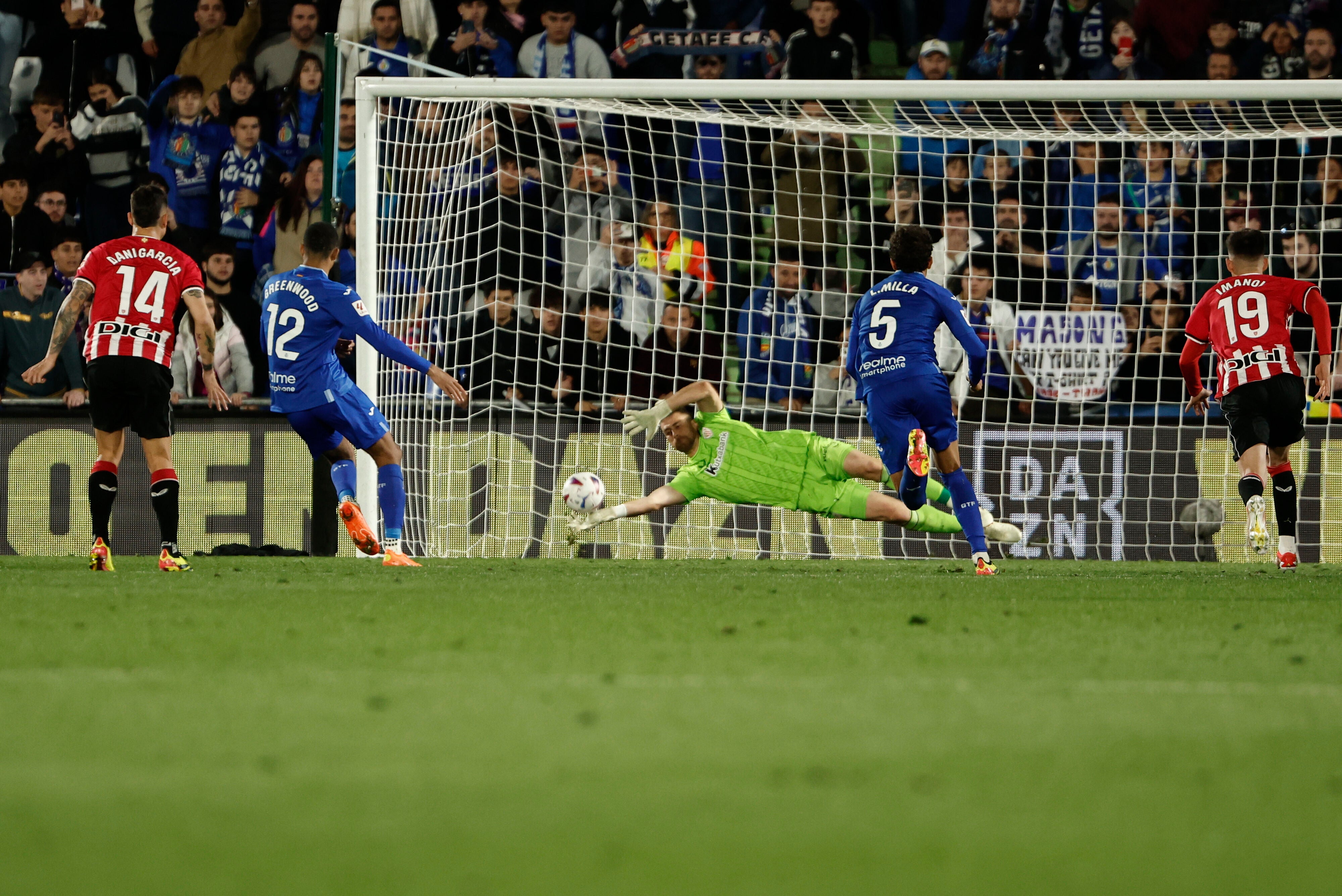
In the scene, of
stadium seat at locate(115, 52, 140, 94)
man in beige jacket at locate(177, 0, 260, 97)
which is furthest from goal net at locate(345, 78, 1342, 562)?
stadium seat at locate(115, 52, 140, 94)

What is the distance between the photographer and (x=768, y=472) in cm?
888

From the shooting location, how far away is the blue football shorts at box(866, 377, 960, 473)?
24.9ft

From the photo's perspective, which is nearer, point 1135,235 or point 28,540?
point 28,540

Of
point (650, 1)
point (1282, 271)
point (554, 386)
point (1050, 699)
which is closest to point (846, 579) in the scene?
point (1050, 699)

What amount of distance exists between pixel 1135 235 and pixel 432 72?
5.77m

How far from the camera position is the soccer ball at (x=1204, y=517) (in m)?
9.88

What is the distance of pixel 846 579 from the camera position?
7160 mm

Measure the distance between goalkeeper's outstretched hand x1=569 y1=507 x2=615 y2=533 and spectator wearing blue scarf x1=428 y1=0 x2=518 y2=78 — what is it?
5.38 meters

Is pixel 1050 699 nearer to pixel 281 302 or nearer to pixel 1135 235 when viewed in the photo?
pixel 281 302

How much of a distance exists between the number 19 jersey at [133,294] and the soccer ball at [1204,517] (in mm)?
6126

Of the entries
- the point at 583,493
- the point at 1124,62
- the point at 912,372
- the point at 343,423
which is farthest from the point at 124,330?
the point at 1124,62

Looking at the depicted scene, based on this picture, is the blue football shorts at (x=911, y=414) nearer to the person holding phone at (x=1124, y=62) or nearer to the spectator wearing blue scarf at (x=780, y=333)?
the spectator wearing blue scarf at (x=780, y=333)

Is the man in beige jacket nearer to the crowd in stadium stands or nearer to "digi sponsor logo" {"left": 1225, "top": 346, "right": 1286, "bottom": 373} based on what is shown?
the crowd in stadium stands

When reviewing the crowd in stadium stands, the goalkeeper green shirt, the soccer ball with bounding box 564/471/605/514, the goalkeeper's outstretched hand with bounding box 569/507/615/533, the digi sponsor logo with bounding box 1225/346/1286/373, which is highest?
the crowd in stadium stands
